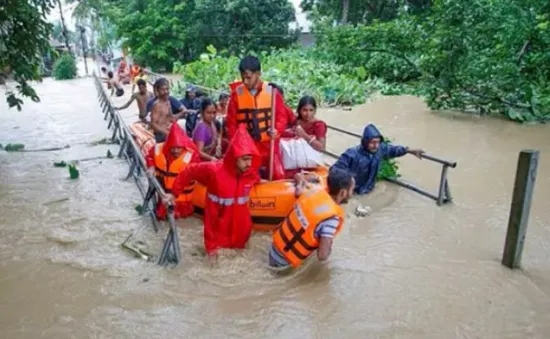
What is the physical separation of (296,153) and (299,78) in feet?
36.5

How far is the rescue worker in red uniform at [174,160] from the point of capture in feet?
15.7

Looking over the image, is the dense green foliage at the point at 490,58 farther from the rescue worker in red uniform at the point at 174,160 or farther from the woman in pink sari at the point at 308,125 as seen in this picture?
the rescue worker in red uniform at the point at 174,160

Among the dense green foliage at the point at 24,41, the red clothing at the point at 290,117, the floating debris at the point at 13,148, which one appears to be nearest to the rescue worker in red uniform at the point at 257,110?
the red clothing at the point at 290,117

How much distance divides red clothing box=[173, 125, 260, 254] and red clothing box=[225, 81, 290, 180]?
0.95 metres

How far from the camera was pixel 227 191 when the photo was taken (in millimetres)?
3930

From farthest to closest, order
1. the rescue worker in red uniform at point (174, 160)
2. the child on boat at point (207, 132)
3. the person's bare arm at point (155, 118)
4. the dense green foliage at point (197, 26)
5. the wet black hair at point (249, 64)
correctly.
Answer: the dense green foliage at point (197, 26), the person's bare arm at point (155, 118), the child on boat at point (207, 132), the rescue worker in red uniform at point (174, 160), the wet black hair at point (249, 64)

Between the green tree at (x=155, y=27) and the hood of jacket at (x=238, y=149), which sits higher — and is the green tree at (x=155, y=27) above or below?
above

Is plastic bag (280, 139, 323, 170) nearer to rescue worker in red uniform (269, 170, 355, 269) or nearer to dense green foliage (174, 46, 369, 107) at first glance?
rescue worker in red uniform (269, 170, 355, 269)

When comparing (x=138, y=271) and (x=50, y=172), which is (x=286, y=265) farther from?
(x=50, y=172)

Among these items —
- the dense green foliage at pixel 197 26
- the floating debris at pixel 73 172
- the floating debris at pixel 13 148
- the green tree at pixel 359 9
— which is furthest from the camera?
the green tree at pixel 359 9

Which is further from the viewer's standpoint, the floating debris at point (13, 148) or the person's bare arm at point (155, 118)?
the floating debris at point (13, 148)

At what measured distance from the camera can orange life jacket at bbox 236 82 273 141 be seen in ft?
15.9

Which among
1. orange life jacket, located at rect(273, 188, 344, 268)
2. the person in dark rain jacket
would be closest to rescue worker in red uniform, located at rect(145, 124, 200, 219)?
orange life jacket, located at rect(273, 188, 344, 268)

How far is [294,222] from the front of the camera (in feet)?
12.0
